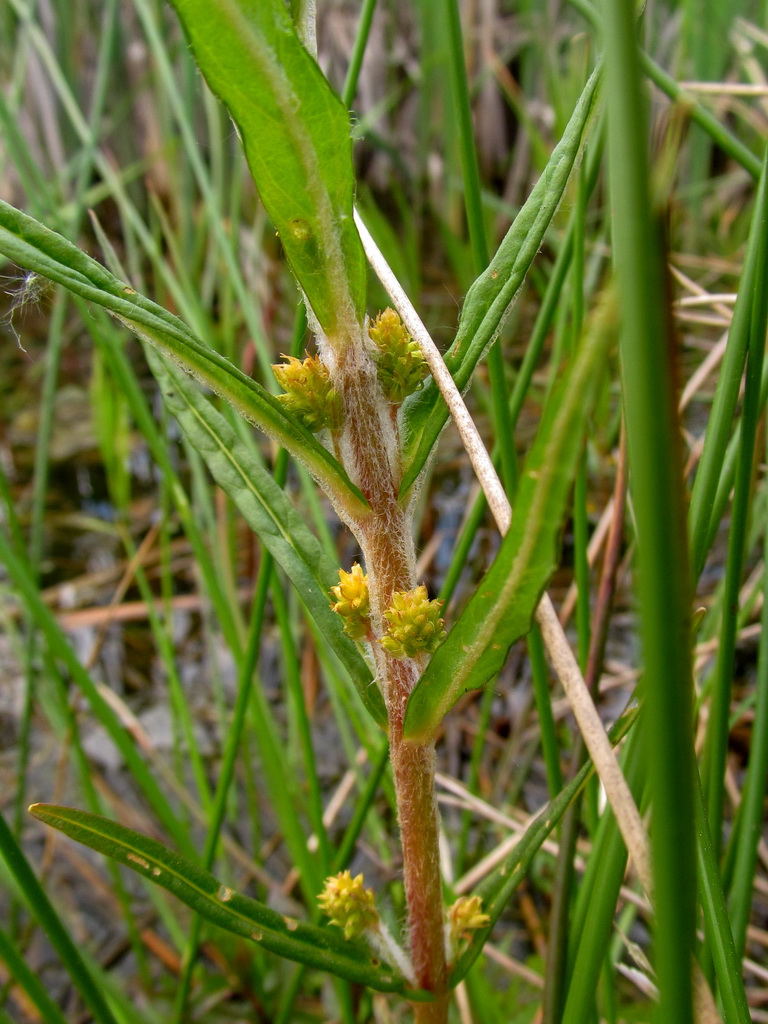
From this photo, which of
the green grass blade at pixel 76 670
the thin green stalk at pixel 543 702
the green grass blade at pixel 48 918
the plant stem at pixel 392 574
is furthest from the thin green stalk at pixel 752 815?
the green grass blade at pixel 76 670

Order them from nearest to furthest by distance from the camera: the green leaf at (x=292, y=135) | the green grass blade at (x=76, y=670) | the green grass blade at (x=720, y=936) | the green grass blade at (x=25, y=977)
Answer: the green leaf at (x=292, y=135) → the green grass blade at (x=720, y=936) → the green grass blade at (x=25, y=977) → the green grass blade at (x=76, y=670)

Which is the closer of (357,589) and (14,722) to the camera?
(357,589)

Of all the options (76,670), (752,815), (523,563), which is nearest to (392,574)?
(523,563)

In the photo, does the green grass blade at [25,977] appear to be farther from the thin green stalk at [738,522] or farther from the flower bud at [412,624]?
the thin green stalk at [738,522]

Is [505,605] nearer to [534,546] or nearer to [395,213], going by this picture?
[534,546]

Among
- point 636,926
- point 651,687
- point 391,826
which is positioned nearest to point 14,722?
point 391,826

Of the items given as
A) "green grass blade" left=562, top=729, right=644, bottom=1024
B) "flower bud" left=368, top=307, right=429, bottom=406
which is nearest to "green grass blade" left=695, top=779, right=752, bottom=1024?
"green grass blade" left=562, top=729, right=644, bottom=1024

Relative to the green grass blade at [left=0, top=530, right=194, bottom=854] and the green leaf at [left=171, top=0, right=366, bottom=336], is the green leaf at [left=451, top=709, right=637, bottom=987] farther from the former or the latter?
the green grass blade at [left=0, top=530, right=194, bottom=854]
